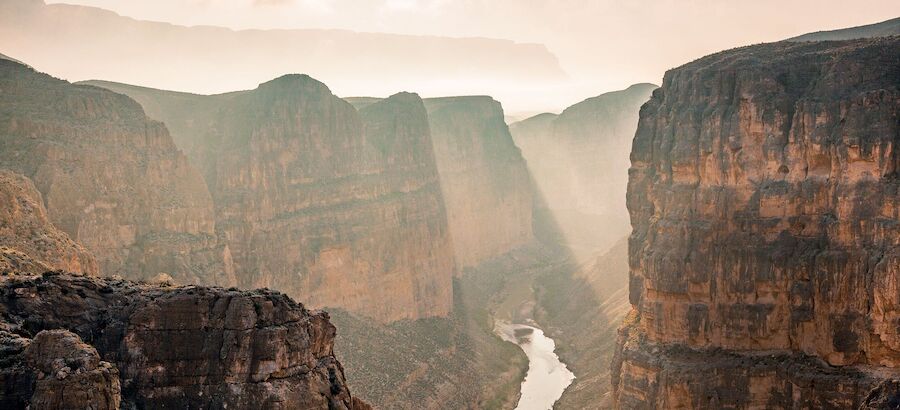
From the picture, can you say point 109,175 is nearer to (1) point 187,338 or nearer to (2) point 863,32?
(1) point 187,338

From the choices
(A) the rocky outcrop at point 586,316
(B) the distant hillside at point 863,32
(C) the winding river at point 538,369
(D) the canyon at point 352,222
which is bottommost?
(C) the winding river at point 538,369

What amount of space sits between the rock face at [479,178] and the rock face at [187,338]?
109891mm

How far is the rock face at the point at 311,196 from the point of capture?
89.4 metres

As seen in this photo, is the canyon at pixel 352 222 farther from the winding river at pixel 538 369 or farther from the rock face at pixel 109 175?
the rock face at pixel 109 175

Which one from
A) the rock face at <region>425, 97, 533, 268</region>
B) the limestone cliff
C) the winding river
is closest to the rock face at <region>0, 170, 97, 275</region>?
the winding river

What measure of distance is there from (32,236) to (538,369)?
61.2 m

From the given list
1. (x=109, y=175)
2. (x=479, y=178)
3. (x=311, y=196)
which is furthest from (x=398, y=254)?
(x=479, y=178)

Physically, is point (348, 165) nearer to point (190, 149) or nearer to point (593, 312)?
point (190, 149)

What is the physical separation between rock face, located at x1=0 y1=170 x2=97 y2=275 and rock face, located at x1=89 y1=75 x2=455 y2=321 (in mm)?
28071

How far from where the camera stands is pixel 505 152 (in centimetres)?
18250

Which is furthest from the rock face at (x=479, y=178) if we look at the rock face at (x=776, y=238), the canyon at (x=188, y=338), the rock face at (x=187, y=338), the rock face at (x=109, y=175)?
the rock face at (x=187, y=338)

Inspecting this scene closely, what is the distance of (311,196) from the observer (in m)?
95.4

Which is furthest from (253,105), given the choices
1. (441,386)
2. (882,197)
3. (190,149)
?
(882,197)

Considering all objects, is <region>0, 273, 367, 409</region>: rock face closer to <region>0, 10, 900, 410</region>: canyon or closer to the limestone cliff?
<region>0, 10, 900, 410</region>: canyon
